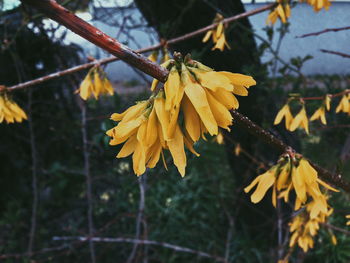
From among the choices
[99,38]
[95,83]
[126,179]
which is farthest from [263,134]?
[126,179]

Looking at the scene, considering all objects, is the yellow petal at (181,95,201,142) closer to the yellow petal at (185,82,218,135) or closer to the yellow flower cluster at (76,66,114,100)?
the yellow petal at (185,82,218,135)

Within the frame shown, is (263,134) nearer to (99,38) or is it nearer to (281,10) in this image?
(99,38)

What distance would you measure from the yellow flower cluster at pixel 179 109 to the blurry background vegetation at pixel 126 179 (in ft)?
4.80

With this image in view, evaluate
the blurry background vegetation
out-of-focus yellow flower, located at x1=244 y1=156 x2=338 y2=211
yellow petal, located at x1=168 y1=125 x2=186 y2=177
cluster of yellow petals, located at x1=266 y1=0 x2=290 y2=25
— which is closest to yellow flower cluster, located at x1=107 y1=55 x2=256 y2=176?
yellow petal, located at x1=168 y1=125 x2=186 y2=177

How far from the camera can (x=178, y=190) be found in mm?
2998

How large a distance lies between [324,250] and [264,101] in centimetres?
96

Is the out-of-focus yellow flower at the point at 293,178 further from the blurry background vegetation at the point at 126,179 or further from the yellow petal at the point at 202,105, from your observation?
the blurry background vegetation at the point at 126,179

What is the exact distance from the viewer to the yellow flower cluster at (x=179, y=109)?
1.51 feet

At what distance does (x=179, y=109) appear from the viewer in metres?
0.50

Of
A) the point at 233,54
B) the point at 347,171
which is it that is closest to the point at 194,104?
the point at 347,171

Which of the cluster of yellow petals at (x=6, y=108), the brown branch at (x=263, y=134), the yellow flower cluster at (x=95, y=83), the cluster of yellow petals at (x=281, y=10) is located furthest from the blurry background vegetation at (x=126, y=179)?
the brown branch at (x=263, y=134)

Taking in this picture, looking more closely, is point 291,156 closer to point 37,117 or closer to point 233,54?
point 233,54

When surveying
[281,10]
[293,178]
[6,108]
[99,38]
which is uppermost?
[281,10]

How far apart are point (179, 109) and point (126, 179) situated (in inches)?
98.2
